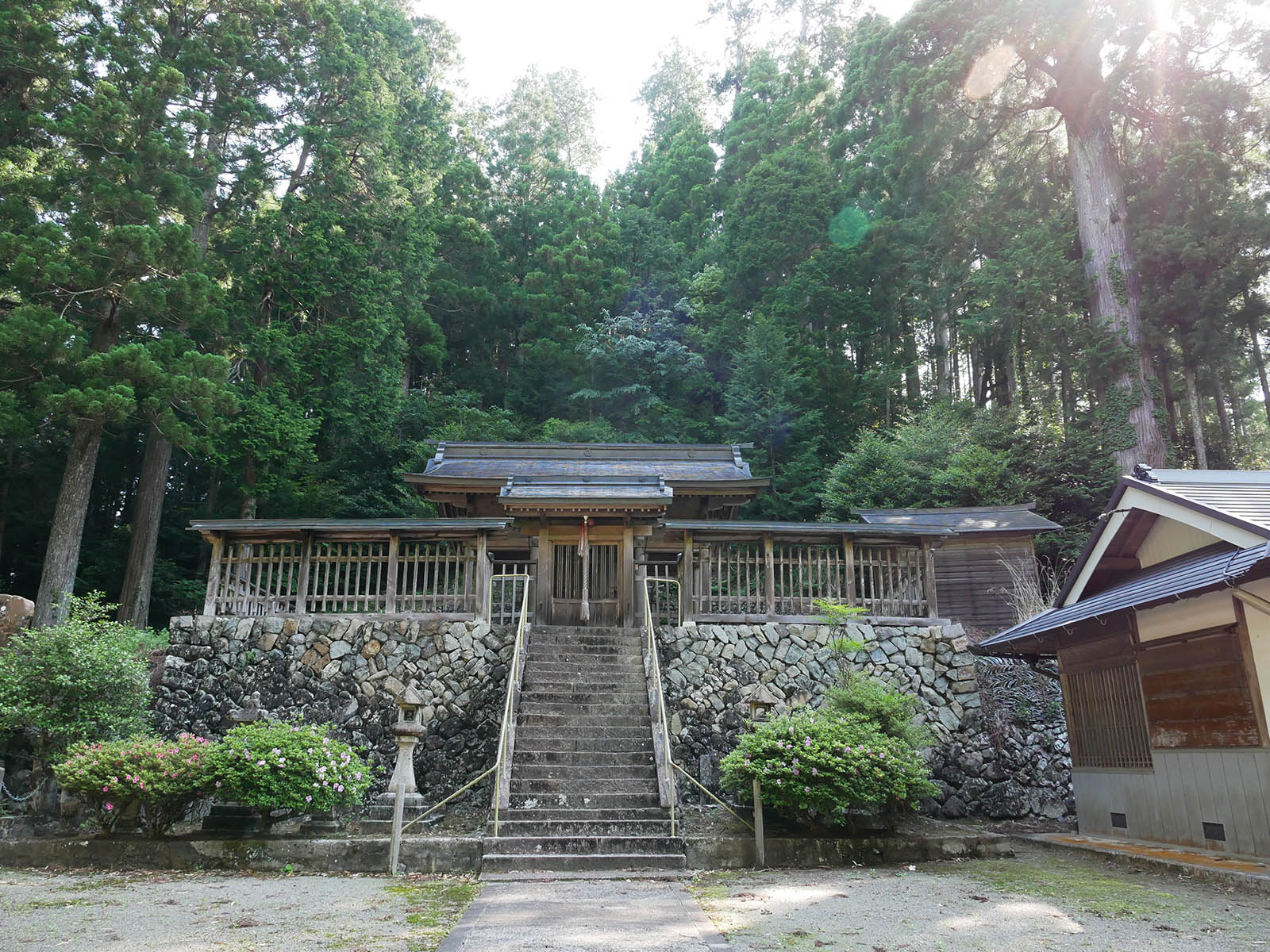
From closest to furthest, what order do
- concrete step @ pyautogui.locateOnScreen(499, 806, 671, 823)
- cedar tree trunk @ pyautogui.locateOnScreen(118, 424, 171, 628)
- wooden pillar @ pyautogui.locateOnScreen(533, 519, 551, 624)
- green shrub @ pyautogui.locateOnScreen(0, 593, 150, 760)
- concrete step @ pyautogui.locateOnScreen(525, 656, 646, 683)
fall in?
concrete step @ pyautogui.locateOnScreen(499, 806, 671, 823)
green shrub @ pyautogui.locateOnScreen(0, 593, 150, 760)
concrete step @ pyautogui.locateOnScreen(525, 656, 646, 683)
wooden pillar @ pyautogui.locateOnScreen(533, 519, 551, 624)
cedar tree trunk @ pyautogui.locateOnScreen(118, 424, 171, 628)

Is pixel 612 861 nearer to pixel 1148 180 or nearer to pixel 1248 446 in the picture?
pixel 1148 180

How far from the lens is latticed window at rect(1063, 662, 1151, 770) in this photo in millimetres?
9094

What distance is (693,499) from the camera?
17.4 m

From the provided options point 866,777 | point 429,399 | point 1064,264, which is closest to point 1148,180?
point 1064,264

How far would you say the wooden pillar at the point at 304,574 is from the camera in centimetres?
1257

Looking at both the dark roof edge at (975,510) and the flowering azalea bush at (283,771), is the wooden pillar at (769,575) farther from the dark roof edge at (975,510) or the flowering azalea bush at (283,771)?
the flowering azalea bush at (283,771)

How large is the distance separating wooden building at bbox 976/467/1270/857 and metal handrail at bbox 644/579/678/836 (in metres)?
4.31

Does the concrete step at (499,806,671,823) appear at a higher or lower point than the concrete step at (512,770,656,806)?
lower

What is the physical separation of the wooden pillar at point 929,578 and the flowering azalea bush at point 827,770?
4.42m

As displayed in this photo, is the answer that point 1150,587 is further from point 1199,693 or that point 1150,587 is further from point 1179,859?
point 1179,859

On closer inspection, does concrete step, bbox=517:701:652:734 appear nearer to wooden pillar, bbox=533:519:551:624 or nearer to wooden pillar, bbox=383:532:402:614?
wooden pillar, bbox=383:532:402:614

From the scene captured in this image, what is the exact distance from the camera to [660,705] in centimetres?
1070

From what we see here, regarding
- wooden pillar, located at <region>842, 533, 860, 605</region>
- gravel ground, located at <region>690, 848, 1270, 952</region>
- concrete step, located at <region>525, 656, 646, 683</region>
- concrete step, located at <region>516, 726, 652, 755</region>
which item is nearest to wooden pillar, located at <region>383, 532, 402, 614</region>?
concrete step, located at <region>525, 656, 646, 683</region>

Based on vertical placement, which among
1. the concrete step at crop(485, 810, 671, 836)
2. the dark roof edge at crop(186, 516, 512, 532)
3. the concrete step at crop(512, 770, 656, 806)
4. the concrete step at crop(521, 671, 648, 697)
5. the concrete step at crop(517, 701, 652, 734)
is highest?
the dark roof edge at crop(186, 516, 512, 532)
